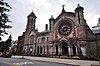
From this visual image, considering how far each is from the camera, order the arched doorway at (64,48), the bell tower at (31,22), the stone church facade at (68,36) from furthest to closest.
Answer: the bell tower at (31,22) < the arched doorway at (64,48) < the stone church facade at (68,36)

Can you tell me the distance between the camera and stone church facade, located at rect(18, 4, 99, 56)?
41312 mm

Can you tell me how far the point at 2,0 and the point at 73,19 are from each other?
33931mm

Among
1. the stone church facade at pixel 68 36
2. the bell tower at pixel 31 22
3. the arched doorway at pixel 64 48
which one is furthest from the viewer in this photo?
the bell tower at pixel 31 22

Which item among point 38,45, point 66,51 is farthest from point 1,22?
point 38,45

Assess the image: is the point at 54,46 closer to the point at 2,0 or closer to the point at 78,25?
the point at 78,25

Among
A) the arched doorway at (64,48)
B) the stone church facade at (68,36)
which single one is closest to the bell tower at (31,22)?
the stone church facade at (68,36)

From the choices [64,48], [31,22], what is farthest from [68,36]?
[31,22]

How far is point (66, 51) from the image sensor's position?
4581 cm

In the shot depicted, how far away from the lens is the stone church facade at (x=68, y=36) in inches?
1626

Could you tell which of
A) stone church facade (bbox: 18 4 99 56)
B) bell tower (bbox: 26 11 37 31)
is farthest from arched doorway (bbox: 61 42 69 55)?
bell tower (bbox: 26 11 37 31)

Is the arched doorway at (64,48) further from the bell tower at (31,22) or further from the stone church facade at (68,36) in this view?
the bell tower at (31,22)

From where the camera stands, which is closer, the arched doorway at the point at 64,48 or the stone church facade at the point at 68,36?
the stone church facade at the point at 68,36

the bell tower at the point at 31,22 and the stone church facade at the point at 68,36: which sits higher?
the bell tower at the point at 31,22

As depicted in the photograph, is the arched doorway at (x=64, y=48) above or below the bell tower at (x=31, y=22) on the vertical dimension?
below
